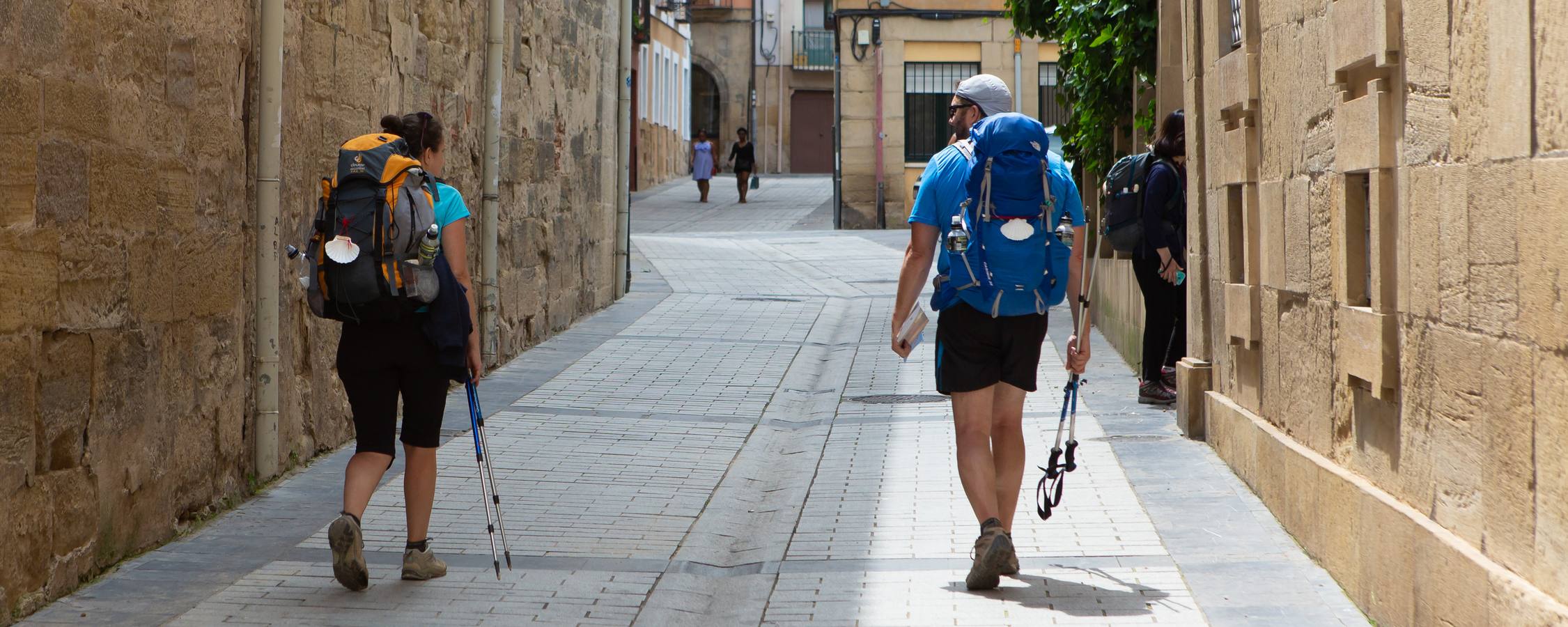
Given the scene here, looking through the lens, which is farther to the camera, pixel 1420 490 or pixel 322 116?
pixel 322 116

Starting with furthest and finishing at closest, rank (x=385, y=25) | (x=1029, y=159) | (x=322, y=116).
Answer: (x=385, y=25) < (x=322, y=116) < (x=1029, y=159)

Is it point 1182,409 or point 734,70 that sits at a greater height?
point 734,70

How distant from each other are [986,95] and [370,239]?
195 centimetres

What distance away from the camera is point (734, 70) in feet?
171

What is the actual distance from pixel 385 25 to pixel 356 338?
3.74 meters

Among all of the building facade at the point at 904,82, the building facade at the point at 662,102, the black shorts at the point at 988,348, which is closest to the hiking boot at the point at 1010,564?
the black shorts at the point at 988,348

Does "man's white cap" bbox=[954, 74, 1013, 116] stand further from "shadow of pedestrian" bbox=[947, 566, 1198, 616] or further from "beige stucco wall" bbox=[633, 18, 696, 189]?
"beige stucco wall" bbox=[633, 18, 696, 189]

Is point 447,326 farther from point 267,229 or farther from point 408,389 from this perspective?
point 267,229

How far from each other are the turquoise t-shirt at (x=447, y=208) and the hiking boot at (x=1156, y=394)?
477cm

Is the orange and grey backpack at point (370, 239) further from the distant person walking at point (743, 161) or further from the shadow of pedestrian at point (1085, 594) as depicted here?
the distant person walking at point (743, 161)

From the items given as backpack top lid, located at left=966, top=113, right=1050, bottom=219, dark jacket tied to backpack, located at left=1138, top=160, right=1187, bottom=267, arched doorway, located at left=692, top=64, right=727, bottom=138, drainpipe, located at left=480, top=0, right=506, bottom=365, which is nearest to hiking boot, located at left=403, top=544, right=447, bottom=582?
backpack top lid, located at left=966, top=113, right=1050, bottom=219

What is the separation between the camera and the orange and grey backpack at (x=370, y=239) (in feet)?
16.3

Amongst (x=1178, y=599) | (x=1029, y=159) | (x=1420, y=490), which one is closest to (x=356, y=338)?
(x=1029, y=159)

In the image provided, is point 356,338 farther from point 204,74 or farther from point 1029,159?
point 1029,159
